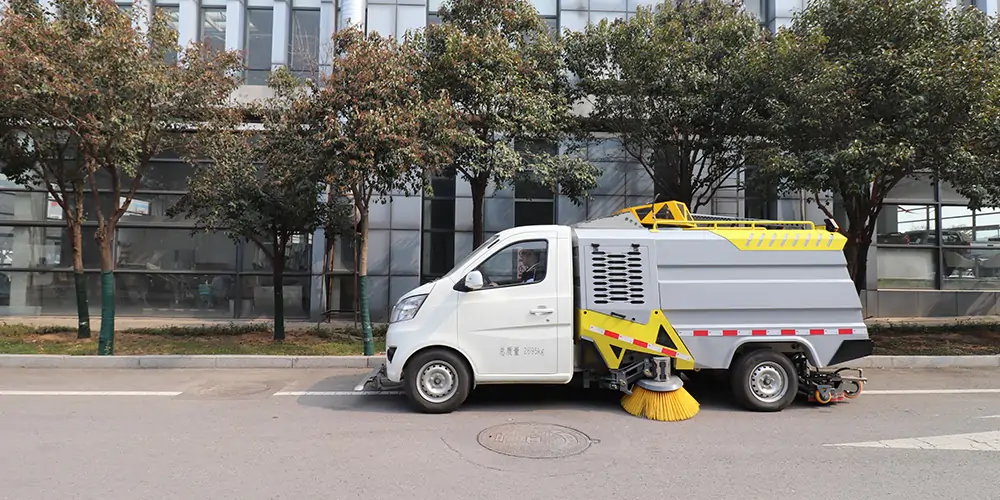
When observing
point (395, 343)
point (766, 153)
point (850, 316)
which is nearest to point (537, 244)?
point (395, 343)

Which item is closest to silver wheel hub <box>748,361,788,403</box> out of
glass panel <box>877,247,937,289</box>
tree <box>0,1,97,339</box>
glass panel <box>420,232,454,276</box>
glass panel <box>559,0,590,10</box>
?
tree <box>0,1,97,339</box>

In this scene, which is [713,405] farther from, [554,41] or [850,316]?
[554,41]

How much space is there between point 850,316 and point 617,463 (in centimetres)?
375

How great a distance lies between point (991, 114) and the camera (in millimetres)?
8914

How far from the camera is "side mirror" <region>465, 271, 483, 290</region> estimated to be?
6.27 m

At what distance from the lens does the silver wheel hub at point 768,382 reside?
6.52 metres

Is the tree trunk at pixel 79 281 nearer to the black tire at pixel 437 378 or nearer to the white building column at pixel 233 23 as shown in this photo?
the white building column at pixel 233 23

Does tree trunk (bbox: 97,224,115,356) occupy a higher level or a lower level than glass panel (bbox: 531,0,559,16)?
lower

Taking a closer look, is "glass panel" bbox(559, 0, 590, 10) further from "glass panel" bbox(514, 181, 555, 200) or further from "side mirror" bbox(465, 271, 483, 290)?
"side mirror" bbox(465, 271, 483, 290)

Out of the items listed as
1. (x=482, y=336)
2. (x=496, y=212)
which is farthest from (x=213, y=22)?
(x=482, y=336)

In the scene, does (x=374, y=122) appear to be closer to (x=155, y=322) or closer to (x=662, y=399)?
(x=662, y=399)

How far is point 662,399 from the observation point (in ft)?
20.3

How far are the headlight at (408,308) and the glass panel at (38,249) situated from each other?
14503 millimetres

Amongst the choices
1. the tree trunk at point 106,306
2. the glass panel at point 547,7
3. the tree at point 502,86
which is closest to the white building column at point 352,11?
the tree at point 502,86
